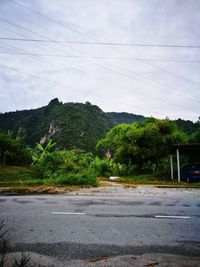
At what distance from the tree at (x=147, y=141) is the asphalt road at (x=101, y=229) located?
54.0ft

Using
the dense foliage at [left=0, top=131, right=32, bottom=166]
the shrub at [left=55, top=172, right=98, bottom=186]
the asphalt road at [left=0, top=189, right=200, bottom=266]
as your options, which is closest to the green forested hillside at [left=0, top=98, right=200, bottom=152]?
the dense foliage at [left=0, top=131, right=32, bottom=166]

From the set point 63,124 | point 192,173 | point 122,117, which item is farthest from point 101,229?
point 122,117

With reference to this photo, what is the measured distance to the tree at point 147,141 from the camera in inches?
1029

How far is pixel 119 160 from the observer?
28.5 meters

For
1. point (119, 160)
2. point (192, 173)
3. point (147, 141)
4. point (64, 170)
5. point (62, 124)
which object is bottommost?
point (192, 173)

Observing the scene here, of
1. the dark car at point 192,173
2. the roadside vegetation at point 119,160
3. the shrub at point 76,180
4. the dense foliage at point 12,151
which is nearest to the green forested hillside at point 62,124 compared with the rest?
the dense foliage at point 12,151

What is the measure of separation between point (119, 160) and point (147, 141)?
3.89 m

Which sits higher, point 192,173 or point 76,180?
point 192,173

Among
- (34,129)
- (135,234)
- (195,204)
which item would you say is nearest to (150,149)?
(195,204)

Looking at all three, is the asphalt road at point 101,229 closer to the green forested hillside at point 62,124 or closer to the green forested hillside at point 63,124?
the green forested hillside at point 63,124

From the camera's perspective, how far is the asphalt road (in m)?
5.18

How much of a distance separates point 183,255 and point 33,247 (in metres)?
2.84

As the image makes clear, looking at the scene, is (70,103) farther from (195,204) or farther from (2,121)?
(195,204)

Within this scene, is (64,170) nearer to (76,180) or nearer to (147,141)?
(76,180)
